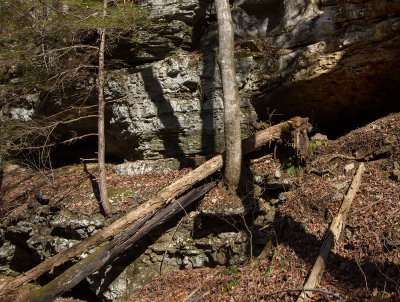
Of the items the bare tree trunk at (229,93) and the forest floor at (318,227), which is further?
the bare tree trunk at (229,93)

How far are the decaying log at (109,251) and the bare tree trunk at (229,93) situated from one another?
97 centimetres

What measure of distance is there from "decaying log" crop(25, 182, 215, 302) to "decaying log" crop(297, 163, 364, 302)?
343 cm

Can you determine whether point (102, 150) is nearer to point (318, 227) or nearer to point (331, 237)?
point (318, 227)

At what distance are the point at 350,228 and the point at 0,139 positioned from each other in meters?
10.1

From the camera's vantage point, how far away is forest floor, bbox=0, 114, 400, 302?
474cm

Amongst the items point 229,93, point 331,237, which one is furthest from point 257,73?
point 331,237

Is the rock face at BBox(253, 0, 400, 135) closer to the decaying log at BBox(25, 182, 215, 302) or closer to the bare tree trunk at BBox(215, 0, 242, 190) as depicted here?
the bare tree trunk at BBox(215, 0, 242, 190)

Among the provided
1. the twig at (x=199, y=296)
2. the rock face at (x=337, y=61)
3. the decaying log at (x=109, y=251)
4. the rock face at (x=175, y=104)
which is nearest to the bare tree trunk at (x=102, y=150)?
the rock face at (x=175, y=104)

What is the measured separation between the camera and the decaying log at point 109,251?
20.3ft

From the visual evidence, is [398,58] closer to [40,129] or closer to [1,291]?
[40,129]

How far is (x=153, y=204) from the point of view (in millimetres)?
7242

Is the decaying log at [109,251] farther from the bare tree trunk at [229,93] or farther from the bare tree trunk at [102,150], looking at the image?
the bare tree trunk at [102,150]

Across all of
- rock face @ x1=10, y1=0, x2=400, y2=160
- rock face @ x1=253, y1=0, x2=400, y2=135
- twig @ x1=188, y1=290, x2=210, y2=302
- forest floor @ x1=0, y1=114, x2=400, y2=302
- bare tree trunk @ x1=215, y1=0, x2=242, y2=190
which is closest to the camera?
forest floor @ x1=0, y1=114, x2=400, y2=302

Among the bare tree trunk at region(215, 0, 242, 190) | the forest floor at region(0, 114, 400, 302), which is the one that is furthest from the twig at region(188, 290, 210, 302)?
the bare tree trunk at region(215, 0, 242, 190)
